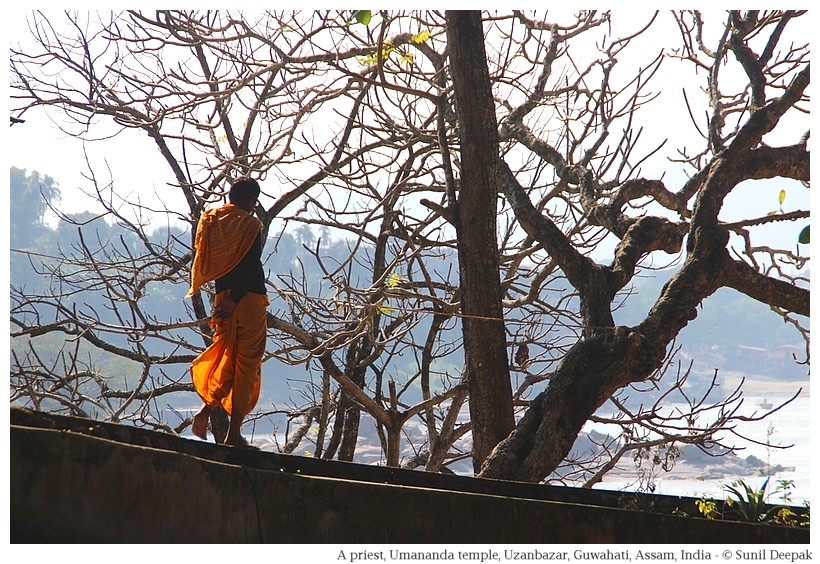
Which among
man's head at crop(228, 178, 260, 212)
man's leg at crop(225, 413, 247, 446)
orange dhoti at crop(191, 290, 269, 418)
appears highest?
man's head at crop(228, 178, 260, 212)

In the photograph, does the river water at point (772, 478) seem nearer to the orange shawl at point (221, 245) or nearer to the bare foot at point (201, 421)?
the bare foot at point (201, 421)

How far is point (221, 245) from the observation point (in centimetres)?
529

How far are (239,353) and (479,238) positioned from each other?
181 cm

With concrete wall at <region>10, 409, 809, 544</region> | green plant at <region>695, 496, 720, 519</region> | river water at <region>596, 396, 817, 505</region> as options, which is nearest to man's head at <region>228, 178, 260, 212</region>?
concrete wall at <region>10, 409, 809, 544</region>

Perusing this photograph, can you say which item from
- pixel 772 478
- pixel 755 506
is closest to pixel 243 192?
pixel 755 506

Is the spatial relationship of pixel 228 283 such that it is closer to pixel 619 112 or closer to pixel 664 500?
pixel 664 500

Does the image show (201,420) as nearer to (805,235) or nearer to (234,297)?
(234,297)

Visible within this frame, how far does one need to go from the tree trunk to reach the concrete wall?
4.75 feet

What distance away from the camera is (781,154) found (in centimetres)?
547

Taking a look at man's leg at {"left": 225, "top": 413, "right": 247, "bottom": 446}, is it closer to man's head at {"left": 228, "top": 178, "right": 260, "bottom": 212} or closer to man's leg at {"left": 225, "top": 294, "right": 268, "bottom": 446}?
man's leg at {"left": 225, "top": 294, "right": 268, "bottom": 446}

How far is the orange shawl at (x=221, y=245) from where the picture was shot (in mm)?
5281

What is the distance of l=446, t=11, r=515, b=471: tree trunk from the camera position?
5.79m

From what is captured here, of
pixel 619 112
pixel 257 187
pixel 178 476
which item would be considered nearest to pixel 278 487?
pixel 178 476

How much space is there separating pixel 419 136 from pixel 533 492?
131 inches
